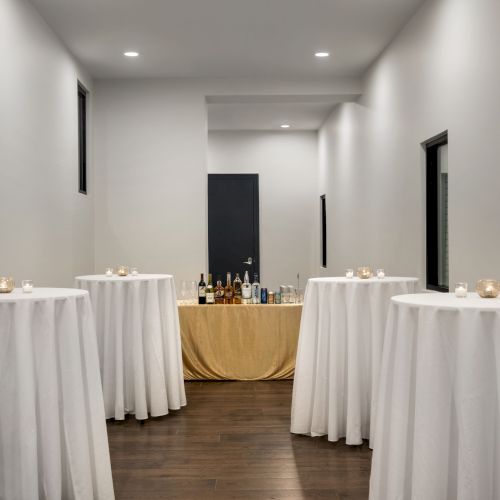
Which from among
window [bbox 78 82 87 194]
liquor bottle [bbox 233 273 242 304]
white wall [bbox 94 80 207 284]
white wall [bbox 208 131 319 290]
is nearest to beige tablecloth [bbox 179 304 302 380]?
liquor bottle [bbox 233 273 242 304]

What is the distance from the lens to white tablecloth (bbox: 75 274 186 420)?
403cm

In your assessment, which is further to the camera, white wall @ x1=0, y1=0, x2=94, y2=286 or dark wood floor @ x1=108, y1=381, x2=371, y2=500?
white wall @ x1=0, y1=0, x2=94, y2=286

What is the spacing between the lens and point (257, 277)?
5.61 m

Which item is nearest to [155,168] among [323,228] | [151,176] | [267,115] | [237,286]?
[151,176]

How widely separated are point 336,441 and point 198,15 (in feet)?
11.5

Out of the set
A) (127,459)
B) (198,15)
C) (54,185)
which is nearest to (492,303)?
(127,459)

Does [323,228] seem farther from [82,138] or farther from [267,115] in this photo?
[82,138]

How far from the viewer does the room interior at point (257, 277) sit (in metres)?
2.29

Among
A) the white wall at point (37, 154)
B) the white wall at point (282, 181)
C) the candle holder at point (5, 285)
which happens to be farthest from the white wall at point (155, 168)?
the candle holder at point (5, 285)

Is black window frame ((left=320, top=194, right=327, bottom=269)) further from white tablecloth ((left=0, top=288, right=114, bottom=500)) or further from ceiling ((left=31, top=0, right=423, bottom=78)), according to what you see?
white tablecloth ((left=0, top=288, right=114, bottom=500))

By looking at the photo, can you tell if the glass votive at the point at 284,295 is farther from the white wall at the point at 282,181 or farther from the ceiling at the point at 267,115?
the white wall at the point at 282,181

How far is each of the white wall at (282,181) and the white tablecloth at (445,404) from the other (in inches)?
310

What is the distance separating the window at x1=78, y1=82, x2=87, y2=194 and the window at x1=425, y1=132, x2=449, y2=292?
352cm

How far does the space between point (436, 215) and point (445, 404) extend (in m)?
3.18
